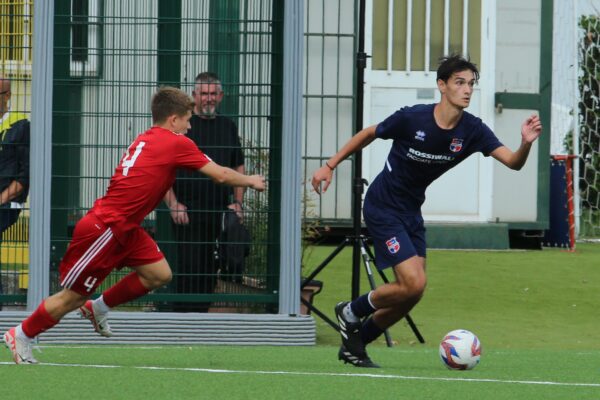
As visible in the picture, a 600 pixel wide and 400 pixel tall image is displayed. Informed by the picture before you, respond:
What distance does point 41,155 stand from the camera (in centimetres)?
1063

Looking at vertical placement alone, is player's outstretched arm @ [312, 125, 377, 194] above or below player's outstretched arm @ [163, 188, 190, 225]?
above

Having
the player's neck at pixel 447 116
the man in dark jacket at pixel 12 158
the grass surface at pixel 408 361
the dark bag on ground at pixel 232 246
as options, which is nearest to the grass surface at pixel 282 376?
the grass surface at pixel 408 361

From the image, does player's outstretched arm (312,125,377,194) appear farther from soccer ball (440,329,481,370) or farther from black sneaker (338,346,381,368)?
soccer ball (440,329,481,370)

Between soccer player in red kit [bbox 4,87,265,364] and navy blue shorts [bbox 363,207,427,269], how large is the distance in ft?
2.70

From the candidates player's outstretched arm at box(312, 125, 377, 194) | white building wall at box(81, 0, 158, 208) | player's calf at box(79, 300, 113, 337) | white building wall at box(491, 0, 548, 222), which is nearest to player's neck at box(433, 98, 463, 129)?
player's outstretched arm at box(312, 125, 377, 194)

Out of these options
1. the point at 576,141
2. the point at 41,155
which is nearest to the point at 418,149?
the point at 41,155

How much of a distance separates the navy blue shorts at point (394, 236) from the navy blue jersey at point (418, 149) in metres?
0.06

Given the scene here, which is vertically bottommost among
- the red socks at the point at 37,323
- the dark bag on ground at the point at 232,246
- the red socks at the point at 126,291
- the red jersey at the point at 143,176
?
the red socks at the point at 37,323

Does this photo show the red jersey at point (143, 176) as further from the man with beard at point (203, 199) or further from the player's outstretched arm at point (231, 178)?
the man with beard at point (203, 199)

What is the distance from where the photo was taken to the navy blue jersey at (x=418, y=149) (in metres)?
8.82

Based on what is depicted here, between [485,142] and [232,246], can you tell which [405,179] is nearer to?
[485,142]

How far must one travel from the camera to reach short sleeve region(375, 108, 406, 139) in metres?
8.89

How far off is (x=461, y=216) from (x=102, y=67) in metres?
8.09

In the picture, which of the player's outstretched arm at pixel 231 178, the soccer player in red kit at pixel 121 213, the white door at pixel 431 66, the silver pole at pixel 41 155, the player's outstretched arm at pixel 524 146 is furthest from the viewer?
the white door at pixel 431 66
